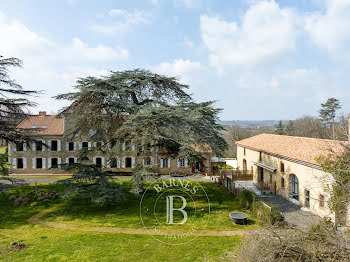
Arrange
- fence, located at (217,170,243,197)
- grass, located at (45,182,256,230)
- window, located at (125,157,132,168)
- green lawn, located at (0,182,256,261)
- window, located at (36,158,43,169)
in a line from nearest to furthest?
green lawn, located at (0,182,256,261)
grass, located at (45,182,256,230)
fence, located at (217,170,243,197)
window, located at (36,158,43,169)
window, located at (125,157,132,168)

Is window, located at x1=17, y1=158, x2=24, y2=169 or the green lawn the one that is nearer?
the green lawn

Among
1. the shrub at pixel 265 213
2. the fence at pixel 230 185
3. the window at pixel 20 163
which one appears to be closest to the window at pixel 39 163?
Result: the window at pixel 20 163

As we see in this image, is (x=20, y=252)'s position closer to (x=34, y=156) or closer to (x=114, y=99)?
(x=114, y=99)

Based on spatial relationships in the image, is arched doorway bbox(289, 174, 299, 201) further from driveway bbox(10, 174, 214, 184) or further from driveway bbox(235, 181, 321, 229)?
driveway bbox(10, 174, 214, 184)

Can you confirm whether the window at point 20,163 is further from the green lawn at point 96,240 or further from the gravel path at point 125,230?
the gravel path at point 125,230

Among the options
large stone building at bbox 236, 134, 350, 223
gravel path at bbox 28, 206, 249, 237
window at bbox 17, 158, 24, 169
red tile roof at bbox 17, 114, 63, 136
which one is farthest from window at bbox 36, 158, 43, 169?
large stone building at bbox 236, 134, 350, 223

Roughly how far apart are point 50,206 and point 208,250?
12630 millimetres

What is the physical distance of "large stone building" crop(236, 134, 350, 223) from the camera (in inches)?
599

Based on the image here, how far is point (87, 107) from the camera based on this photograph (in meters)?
18.7

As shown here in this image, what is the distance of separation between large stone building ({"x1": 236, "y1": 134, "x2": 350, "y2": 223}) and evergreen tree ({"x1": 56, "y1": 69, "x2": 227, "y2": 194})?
579cm

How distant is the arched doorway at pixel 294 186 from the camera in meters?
19.1

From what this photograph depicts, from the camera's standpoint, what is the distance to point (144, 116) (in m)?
16.3

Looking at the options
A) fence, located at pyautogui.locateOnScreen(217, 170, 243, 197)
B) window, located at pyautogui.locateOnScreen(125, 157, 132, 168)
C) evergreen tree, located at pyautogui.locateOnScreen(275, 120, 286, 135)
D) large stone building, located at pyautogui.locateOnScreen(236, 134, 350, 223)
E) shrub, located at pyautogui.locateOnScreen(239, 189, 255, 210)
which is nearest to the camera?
large stone building, located at pyautogui.locateOnScreen(236, 134, 350, 223)

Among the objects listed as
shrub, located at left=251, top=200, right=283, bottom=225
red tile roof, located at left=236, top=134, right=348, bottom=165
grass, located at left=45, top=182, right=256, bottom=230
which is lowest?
grass, located at left=45, top=182, right=256, bottom=230
